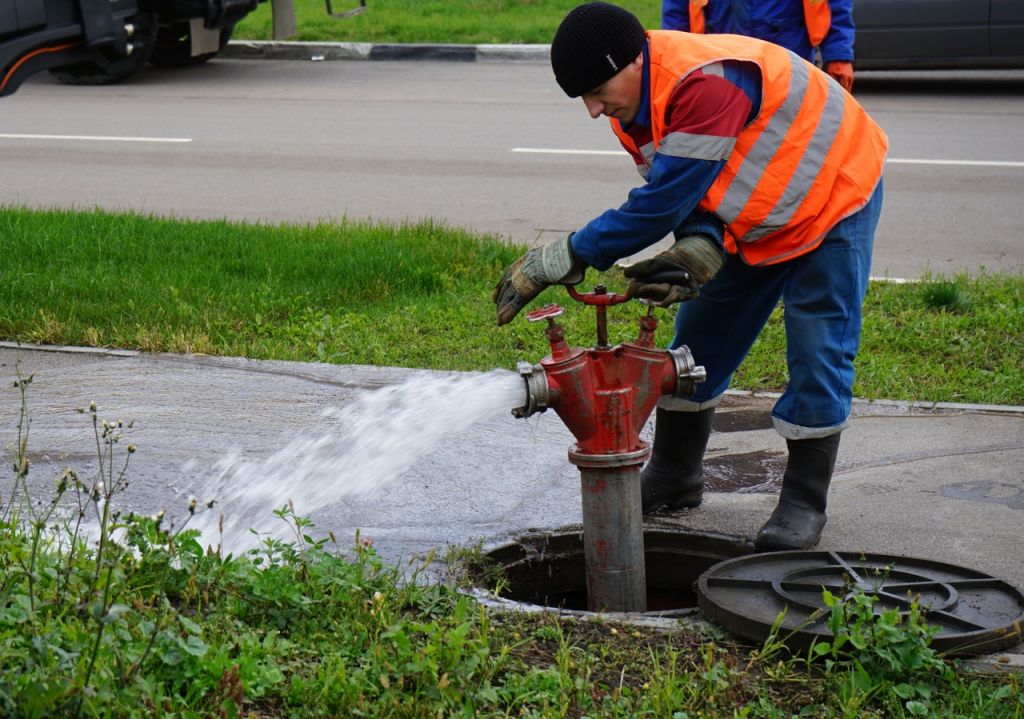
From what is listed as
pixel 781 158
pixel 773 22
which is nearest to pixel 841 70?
pixel 773 22

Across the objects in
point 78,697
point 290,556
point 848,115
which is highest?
point 848,115

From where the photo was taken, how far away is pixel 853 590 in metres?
2.99

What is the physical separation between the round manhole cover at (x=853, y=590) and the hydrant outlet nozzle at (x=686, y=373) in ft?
1.47

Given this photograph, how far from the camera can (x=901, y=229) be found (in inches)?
299

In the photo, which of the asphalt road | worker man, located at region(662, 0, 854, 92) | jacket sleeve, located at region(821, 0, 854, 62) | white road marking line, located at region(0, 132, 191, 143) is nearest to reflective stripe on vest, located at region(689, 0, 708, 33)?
worker man, located at region(662, 0, 854, 92)

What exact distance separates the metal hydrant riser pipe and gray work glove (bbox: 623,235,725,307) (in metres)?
0.42

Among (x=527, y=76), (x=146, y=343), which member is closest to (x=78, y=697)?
(x=146, y=343)

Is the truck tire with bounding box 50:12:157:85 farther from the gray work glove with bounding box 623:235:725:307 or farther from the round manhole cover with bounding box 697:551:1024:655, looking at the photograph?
the round manhole cover with bounding box 697:551:1024:655

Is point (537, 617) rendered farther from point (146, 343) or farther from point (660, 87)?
point (146, 343)

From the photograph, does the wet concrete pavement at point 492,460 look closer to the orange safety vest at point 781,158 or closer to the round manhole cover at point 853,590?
the round manhole cover at point 853,590

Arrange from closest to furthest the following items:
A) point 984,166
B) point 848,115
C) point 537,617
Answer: point 537,617
point 848,115
point 984,166

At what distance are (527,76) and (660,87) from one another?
11102 mm

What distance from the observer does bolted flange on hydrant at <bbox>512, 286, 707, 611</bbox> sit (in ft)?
10.3

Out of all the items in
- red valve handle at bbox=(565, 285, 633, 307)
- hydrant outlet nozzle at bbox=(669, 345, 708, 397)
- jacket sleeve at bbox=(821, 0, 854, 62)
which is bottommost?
hydrant outlet nozzle at bbox=(669, 345, 708, 397)
